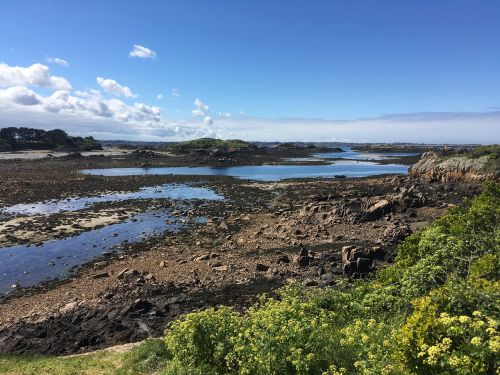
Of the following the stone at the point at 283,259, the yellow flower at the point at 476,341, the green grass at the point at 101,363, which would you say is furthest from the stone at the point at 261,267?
the yellow flower at the point at 476,341

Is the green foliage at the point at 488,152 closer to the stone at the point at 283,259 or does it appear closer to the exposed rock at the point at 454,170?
the exposed rock at the point at 454,170

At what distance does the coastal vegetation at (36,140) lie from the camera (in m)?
129

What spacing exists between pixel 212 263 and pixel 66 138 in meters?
138

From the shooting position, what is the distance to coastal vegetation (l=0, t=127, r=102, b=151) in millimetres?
128750

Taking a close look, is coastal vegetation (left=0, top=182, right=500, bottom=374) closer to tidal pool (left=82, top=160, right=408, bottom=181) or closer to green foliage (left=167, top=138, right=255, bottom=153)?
tidal pool (left=82, top=160, right=408, bottom=181)

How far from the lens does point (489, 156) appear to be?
165 ft

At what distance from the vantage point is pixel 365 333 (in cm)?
769

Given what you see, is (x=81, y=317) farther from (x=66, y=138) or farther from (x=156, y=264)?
(x=66, y=138)

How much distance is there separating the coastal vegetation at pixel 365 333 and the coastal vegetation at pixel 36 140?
441 feet

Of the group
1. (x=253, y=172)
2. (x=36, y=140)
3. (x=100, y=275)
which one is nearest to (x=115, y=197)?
(x=100, y=275)

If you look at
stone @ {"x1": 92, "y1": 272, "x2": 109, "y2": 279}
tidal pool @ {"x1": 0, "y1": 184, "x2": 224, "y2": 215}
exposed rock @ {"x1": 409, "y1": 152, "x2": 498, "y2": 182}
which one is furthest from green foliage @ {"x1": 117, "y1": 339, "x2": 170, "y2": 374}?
exposed rock @ {"x1": 409, "y1": 152, "x2": 498, "y2": 182}

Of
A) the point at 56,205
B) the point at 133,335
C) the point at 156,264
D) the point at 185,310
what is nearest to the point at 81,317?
the point at 133,335

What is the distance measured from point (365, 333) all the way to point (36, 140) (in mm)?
153590

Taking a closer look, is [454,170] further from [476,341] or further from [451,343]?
[476,341]
